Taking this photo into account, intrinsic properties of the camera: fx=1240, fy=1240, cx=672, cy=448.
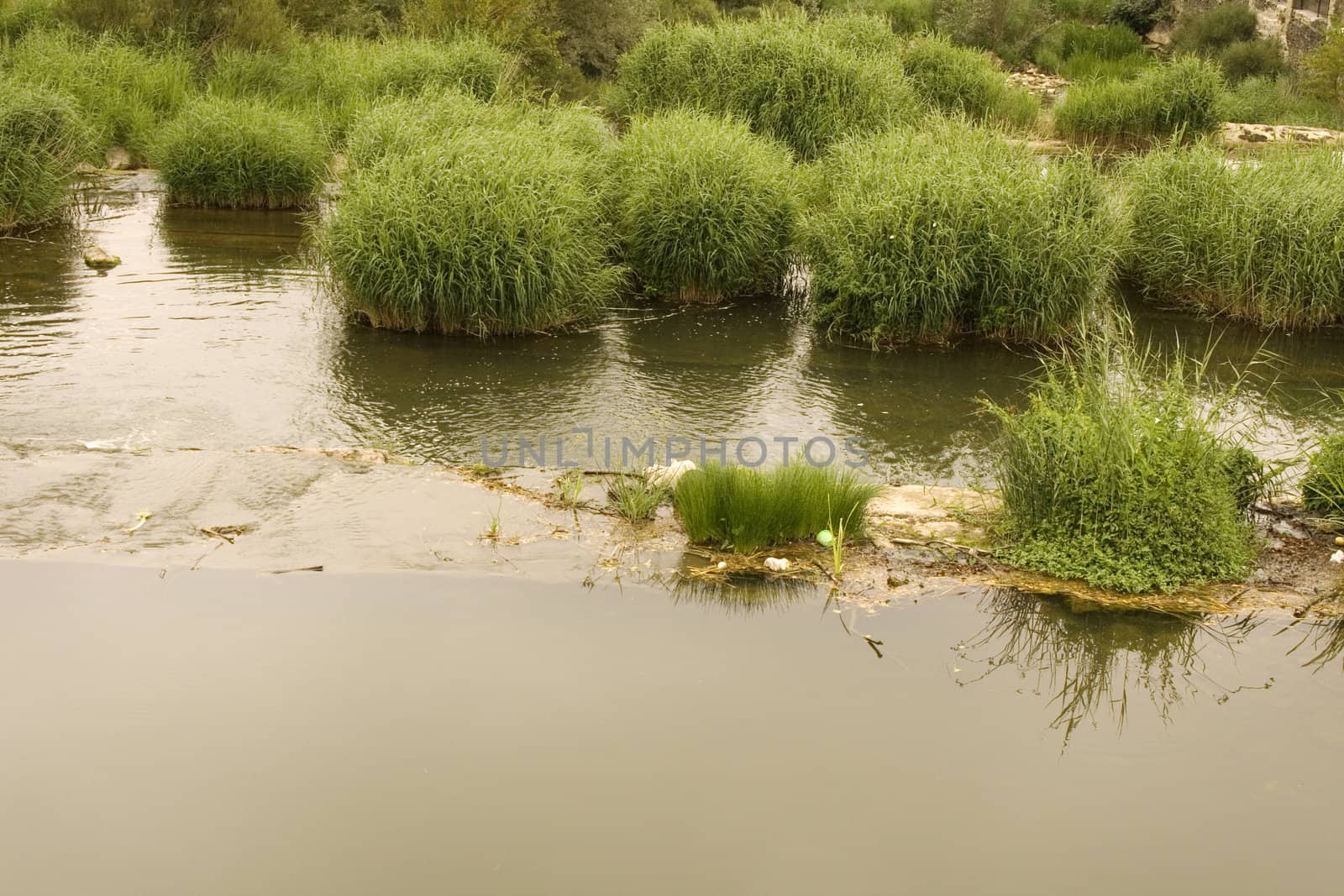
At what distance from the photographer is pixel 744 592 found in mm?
6160

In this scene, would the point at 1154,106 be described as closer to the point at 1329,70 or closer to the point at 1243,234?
the point at 1329,70

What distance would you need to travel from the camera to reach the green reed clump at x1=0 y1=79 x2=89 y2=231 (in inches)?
515

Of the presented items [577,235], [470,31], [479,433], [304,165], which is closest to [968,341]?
[577,235]

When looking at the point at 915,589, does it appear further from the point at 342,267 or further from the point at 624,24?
the point at 624,24

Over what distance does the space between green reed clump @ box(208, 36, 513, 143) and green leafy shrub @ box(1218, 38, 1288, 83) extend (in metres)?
18.2

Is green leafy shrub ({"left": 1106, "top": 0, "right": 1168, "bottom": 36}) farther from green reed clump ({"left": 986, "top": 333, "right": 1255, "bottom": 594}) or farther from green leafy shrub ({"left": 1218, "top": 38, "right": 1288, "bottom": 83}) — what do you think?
green reed clump ({"left": 986, "top": 333, "right": 1255, "bottom": 594})

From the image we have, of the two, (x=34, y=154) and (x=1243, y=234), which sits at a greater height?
(x=34, y=154)

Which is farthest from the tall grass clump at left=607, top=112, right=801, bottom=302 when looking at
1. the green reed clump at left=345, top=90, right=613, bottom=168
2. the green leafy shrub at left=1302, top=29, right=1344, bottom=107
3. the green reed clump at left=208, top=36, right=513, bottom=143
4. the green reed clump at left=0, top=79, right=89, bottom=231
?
the green leafy shrub at left=1302, top=29, right=1344, bottom=107

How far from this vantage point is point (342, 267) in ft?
34.9

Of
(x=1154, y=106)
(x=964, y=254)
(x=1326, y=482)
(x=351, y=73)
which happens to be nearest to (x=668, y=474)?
Result: (x=1326, y=482)

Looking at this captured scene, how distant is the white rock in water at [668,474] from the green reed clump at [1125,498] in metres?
1.78

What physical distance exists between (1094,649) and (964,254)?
5.51 metres

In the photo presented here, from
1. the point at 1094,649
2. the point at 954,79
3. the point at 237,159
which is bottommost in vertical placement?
the point at 1094,649

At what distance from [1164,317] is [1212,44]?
75.3ft
